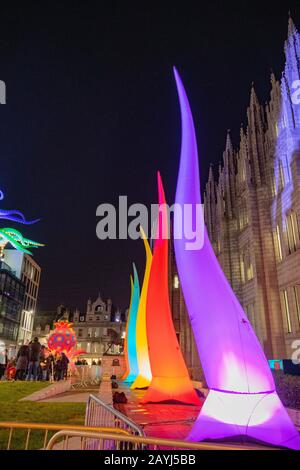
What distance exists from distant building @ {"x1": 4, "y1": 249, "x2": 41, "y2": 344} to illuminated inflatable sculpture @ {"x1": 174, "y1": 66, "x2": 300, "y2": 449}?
5482 cm

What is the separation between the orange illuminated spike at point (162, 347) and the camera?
1259 cm

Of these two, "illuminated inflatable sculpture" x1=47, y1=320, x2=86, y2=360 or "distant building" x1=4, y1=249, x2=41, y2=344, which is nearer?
"illuminated inflatable sculpture" x1=47, y1=320, x2=86, y2=360

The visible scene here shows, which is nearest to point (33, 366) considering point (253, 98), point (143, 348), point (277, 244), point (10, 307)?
point (143, 348)

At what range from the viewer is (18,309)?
55.0 meters

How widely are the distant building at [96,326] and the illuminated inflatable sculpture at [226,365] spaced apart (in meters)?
65.2

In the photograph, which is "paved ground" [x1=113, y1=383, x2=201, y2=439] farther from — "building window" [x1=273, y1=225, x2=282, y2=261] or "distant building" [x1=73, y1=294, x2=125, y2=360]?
"distant building" [x1=73, y1=294, x2=125, y2=360]

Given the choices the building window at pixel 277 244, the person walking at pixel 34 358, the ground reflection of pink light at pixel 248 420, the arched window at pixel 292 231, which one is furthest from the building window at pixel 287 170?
the ground reflection of pink light at pixel 248 420

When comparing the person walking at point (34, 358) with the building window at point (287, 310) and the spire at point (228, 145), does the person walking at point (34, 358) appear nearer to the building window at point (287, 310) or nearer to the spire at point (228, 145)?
the building window at point (287, 310)

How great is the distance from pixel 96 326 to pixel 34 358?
192ft

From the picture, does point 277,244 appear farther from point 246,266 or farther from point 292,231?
point 246,266

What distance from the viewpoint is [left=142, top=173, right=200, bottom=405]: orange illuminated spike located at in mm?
12594

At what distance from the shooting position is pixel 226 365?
22.2 ft

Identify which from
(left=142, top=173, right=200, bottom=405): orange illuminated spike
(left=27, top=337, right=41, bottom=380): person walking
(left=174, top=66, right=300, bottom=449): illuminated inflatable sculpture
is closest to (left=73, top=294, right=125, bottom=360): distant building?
(left=27, top=337, right=41, bottom=380): person walking
